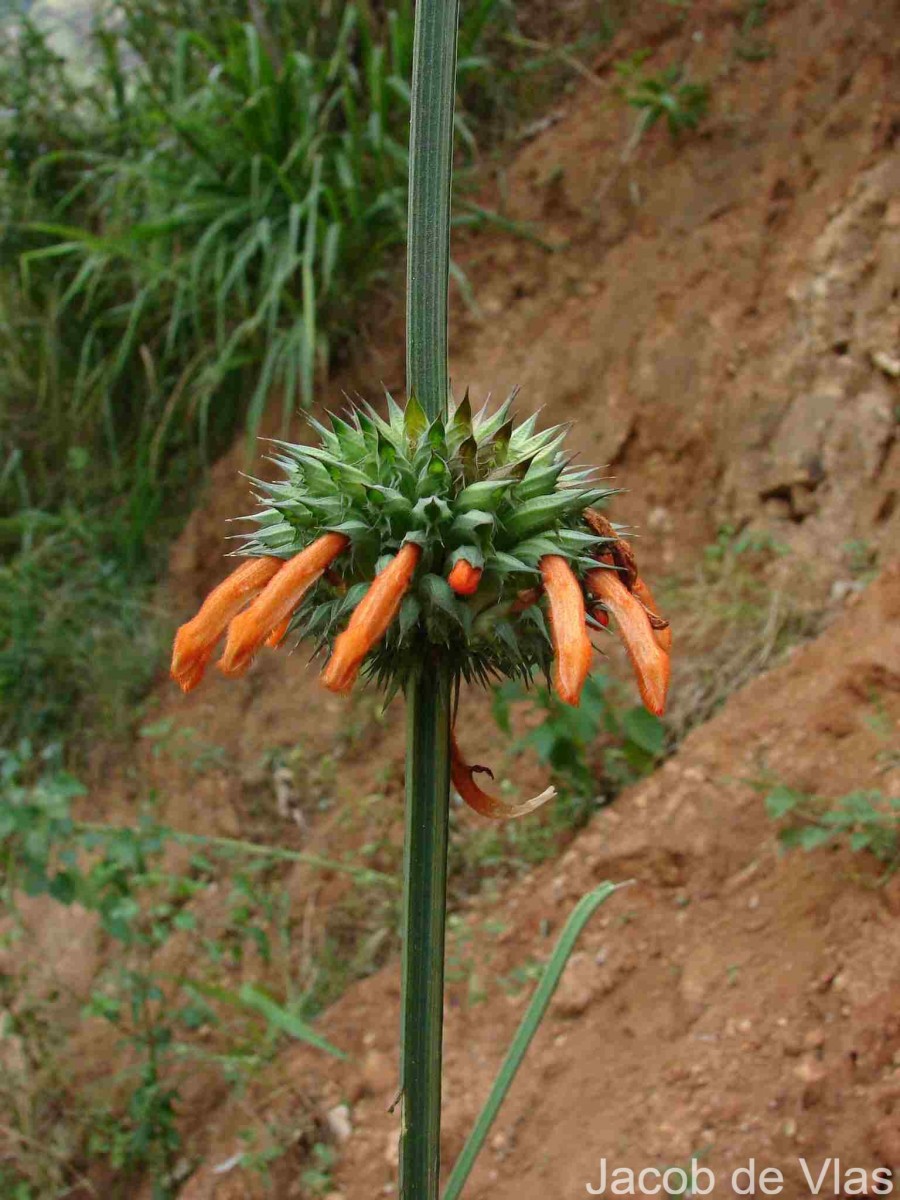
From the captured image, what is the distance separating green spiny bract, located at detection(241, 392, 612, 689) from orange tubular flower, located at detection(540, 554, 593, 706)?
0.12 feet

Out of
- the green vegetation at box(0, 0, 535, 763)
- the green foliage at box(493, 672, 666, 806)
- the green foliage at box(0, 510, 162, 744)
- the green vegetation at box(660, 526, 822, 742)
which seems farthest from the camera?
the green foliage at box(0, 510, 162, 744)

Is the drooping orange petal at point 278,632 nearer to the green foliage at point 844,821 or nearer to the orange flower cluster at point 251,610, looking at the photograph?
the orange flower cluster at point 251,610

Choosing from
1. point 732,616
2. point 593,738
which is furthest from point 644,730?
point 732,616

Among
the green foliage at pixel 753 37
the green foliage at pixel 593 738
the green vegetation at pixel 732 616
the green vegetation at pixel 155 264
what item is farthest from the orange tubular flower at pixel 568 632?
the green foliage at pixel 753 37

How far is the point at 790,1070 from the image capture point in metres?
2.16

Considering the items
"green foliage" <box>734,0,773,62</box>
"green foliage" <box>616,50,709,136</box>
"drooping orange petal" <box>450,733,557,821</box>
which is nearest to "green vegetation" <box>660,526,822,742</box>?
"green foliage" <box>616,50,709,136</box>

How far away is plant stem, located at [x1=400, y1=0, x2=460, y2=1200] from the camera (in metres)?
1.16

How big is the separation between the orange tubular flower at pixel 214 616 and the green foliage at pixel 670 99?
3418mm

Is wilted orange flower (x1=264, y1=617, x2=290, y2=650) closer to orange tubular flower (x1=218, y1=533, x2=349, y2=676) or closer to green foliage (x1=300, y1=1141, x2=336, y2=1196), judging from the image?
orange tubular flower (x1=218, y1=533, x2=349, y2=676)

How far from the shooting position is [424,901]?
1.16 metres

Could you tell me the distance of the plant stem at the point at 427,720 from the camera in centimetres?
116

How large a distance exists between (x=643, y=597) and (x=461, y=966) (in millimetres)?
1884

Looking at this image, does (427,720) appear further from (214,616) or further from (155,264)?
(155,264)

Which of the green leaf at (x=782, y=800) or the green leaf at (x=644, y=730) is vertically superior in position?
the green leaf at (x=644, y=730)
